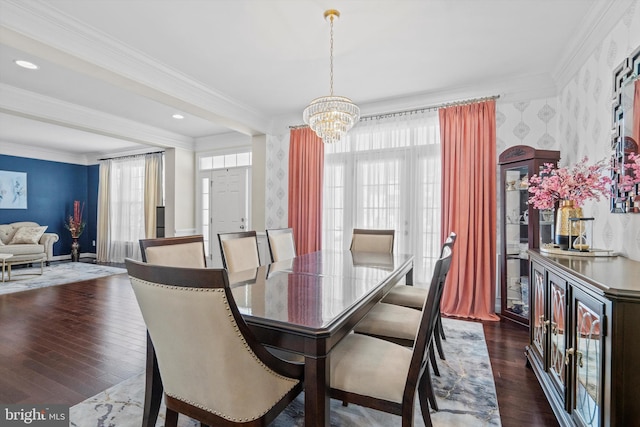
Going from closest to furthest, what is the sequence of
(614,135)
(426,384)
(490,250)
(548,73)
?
(426,384) < (614,135) < (548,73) < (490,250)

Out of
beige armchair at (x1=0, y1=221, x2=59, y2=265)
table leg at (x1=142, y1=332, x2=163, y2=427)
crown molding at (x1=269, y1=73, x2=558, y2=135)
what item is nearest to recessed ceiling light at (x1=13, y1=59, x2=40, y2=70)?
table leg at (x1=142, y1=332, x2=163, y2=427)

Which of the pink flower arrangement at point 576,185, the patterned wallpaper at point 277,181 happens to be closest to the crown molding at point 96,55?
the patterned wallpaper at point 277,181

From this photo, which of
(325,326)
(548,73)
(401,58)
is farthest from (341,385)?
(548,73)

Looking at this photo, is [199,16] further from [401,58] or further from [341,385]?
[341,385]

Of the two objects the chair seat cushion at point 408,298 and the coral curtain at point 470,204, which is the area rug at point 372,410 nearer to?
the chair seat cushion at point 408,298

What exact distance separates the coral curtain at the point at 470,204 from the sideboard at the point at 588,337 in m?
1.35

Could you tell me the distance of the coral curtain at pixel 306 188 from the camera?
4.40 metres

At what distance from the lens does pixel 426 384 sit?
158cm

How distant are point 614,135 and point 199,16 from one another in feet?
9.93

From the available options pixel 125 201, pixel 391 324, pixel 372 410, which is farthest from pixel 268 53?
pixel 125 201

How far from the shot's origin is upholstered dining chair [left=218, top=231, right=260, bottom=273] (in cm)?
255

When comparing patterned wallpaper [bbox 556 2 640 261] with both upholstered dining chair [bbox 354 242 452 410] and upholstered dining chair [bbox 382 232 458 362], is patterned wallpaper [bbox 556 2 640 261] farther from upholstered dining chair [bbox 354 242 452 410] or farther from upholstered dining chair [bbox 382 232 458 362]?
upholstered dining chair [bbox 354 242 452 410]

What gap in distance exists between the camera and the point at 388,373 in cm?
131

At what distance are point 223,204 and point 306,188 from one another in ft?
6.68
